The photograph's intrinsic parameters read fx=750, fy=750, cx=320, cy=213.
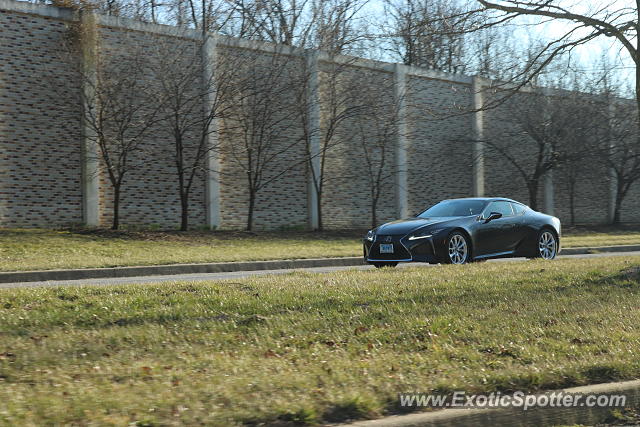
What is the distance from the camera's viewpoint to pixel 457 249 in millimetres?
13641

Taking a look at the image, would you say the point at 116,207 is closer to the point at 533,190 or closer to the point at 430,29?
the point at 430,29

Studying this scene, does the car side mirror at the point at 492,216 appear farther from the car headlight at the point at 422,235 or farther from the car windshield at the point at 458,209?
the car headlight at the point at 422,235

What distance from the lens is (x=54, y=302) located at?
7.73 metres

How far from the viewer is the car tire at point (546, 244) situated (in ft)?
50.3

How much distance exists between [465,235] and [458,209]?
98cm

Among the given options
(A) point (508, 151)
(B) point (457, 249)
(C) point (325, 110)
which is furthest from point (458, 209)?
(A) point (508, 151)

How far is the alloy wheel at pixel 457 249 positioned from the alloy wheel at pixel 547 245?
239 cm

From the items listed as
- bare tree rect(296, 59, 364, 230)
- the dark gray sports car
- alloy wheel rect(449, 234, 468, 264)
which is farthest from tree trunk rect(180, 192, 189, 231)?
alloy wheel rect(449, 234, 468, 264)

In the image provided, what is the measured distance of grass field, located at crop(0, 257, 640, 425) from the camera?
4523 mm

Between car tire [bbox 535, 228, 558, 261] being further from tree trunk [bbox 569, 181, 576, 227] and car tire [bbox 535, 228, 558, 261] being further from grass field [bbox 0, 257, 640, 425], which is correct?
tree trunk [bbox 569, 181, 576, 227]

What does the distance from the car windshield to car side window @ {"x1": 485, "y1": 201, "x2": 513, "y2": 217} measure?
13cm

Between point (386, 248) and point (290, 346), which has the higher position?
point (386, 248)

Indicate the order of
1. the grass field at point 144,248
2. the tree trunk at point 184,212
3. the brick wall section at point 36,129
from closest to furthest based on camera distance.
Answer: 1. the grass field at point 144,248
2. the brick wall section at point 36,129
3. the tree trunk at point 184,212

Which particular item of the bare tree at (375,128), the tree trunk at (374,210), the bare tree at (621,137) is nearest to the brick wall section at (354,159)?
the bare tree at (375,128)
